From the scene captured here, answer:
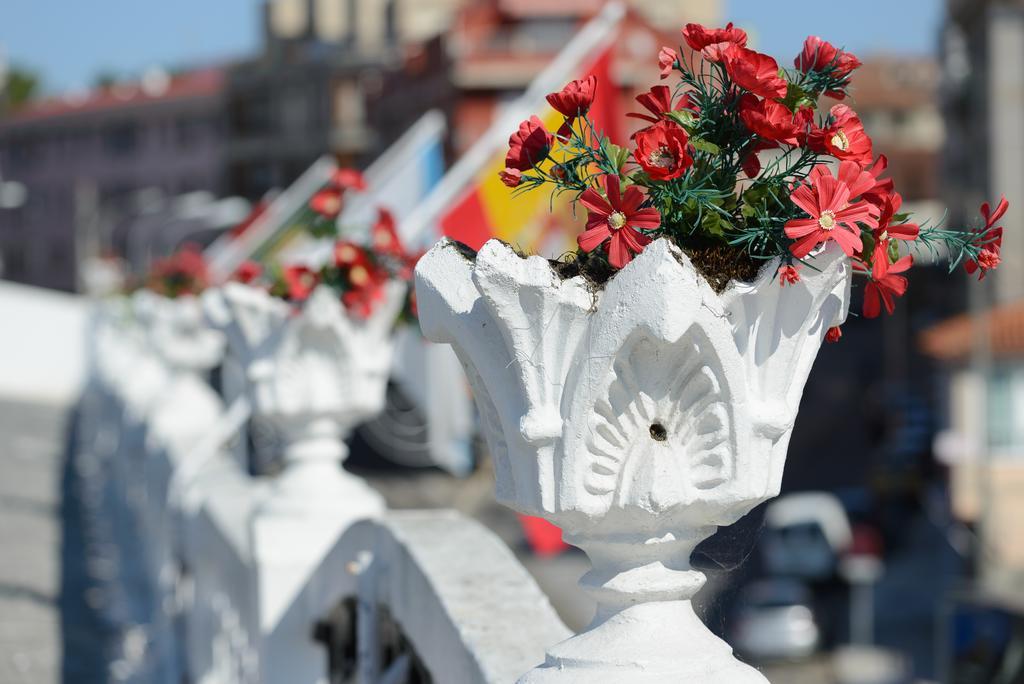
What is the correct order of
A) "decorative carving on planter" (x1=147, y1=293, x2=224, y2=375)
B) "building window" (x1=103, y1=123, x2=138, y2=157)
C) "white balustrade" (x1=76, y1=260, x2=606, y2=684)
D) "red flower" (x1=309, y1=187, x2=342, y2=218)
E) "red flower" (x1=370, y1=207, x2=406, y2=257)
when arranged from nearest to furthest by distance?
"white balustrade" (x1=76, y1=260, x2=606, y2=684) < "red flower" (x1=370, y1=207, x2=406, y2=257) < "red flower" (x1=309, y1=187, x2=342, y2=218) < "decorative carving on planter" (x1=147, y1=293, x2=224, y2=375) < "building window" (x1=103, y1=123, x2=138, y2=157)

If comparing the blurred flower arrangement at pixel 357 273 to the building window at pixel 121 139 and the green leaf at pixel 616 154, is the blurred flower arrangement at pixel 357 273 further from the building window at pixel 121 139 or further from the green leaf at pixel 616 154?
the building window at pixel 121 139

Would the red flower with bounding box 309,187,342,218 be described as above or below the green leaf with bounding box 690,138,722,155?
above

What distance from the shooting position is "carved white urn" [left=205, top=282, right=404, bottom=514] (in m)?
5.33

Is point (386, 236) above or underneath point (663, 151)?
above

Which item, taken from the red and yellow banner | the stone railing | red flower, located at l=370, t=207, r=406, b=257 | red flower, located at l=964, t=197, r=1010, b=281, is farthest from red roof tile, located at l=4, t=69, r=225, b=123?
red flower, located at l=964, t=197, r=1010, b=281

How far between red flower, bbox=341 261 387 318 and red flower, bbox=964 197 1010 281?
2.86m

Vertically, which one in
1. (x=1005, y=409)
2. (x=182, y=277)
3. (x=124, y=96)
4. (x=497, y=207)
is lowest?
(x=1005, y=409)

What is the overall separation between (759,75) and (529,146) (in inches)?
14.7

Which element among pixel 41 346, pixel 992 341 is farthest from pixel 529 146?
pixel 992 341

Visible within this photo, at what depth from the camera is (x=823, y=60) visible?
270 cm

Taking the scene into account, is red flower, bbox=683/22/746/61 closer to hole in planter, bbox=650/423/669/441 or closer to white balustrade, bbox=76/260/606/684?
hole in planter, bbox=650/423/669/441

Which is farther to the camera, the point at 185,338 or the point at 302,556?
the point at 185,338

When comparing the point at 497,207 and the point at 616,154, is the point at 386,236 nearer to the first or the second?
the point at 616,154

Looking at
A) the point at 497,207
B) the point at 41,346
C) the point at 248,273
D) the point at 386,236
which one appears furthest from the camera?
the point at 41,346
